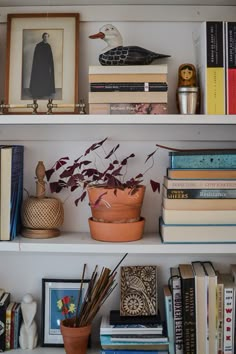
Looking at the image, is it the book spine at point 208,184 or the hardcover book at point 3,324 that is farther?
the hardcover book at point 3,324

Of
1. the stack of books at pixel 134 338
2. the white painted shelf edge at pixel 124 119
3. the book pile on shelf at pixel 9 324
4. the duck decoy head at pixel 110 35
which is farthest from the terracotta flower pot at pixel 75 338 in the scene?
the duck decoy head at pixel 110 35

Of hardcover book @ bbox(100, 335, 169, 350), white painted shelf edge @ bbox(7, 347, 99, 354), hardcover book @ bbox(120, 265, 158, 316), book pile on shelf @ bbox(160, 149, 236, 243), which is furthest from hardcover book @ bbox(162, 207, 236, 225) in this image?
white painted shelf edge @ bbox(7, 347, 99, 354)

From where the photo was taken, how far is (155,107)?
1.14 metres

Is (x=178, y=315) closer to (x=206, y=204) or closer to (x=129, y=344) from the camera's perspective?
(x=129, y=344)

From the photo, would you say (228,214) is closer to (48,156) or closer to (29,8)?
(48,156)

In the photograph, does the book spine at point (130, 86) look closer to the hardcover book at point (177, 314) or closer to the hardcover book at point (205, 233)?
the hardcover book at point (205, 233)

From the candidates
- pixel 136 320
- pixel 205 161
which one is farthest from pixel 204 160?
pixel 136 320

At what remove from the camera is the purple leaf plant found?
117 centimetres

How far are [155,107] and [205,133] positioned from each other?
0.70 feet

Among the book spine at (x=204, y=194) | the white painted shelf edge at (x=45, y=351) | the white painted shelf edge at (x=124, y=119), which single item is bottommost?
the white painted shelf edge at (x=45, y=351)

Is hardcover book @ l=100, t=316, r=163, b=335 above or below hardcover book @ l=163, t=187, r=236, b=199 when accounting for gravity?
below

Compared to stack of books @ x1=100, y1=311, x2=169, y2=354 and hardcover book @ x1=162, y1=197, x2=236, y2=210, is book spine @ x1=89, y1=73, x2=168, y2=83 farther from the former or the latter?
stack of books @ x1=100, y1=311, x2=169, y2=354

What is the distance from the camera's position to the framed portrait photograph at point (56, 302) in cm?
128

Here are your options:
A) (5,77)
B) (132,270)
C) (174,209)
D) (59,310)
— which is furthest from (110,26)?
(59,310)
